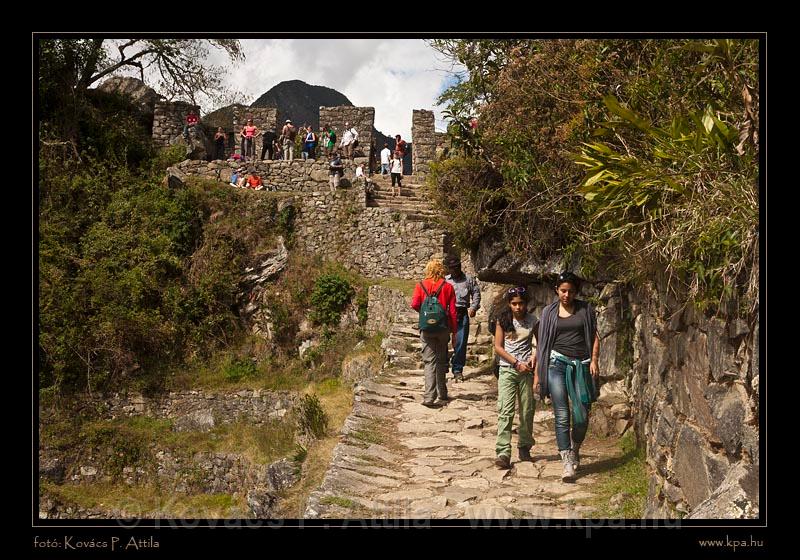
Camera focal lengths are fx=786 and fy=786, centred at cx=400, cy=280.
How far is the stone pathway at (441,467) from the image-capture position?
616 cm

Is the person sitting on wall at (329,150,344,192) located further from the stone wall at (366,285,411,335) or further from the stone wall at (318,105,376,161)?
the stone wall at (366,285,411,335)

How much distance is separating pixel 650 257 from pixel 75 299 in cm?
1337

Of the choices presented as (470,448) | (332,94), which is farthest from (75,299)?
(332,94)

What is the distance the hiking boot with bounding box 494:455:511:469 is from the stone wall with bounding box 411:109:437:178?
594 inches

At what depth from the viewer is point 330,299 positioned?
57.6ft

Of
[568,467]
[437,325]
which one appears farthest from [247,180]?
[568,467]

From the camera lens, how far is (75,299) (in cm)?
1636

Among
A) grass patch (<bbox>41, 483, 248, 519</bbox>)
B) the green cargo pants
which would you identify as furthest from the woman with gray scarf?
grass patch (<bbox>41, 483, 248, 519</bbox>)

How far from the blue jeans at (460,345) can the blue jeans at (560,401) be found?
12.5ft

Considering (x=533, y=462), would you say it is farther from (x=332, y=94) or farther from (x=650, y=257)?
(x=332, y=94)

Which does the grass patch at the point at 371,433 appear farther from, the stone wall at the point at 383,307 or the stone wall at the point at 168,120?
the stone wall at the point at 168,120

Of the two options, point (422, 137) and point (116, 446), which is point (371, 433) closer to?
point (116, 446)

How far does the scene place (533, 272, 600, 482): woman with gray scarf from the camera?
21.2ft

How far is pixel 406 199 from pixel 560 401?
13.8m
